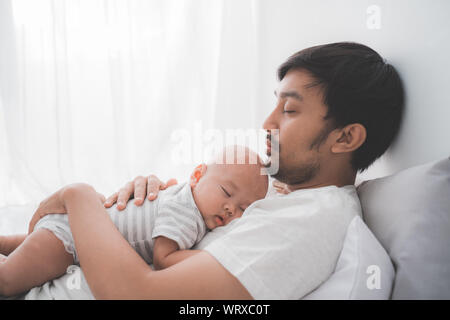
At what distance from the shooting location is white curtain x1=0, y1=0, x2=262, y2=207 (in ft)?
7.00

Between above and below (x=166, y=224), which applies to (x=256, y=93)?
above

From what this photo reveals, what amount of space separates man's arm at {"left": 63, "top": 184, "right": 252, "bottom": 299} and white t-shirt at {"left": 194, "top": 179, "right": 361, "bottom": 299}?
1.3 inches

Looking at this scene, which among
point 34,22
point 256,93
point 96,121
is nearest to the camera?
point 34,22

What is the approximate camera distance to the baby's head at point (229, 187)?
108 centimetres

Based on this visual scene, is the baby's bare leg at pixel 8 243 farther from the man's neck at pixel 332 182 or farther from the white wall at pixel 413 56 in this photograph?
the white wall at pixel 413 56

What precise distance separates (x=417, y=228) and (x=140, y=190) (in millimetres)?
873

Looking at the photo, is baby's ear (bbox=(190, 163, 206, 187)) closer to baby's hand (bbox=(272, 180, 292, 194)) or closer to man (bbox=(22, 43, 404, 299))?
man (bbox=(22, 43, 404, 299))

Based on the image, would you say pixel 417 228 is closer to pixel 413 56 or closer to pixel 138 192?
pixel 413 56

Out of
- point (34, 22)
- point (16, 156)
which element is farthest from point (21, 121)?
point (34, 22)

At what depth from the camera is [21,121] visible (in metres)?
2.18

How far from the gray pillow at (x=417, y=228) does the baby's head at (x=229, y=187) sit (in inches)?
15.4
